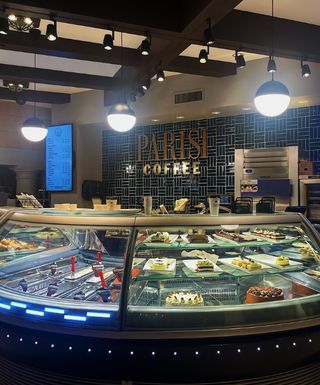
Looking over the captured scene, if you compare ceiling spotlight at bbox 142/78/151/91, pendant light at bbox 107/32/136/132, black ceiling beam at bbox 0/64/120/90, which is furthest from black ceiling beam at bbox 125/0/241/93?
black ceiling beam at bbox 0/64/120/90

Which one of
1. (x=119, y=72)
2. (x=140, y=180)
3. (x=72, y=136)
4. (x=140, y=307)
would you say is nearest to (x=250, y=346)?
(x=140, y=307)

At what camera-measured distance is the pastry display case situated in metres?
2.08

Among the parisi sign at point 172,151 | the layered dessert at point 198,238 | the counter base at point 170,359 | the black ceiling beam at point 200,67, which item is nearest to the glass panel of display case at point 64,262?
the counter base at point 170,359

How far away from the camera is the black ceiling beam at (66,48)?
488 centimetres

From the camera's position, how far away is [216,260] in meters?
3.06

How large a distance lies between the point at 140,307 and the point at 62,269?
1237 mm

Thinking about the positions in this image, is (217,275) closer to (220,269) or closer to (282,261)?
(220,269)

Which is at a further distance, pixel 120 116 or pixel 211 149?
pixel 211 149

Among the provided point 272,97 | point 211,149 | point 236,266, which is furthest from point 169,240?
point 211,149

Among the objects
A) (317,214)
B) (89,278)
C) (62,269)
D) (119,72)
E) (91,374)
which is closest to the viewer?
(91,374)

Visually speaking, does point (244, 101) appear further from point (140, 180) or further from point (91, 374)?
point (91, 374)

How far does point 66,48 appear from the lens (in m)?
5.21

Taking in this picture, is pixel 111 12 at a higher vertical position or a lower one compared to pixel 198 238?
higher

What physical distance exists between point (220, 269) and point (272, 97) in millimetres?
1886
